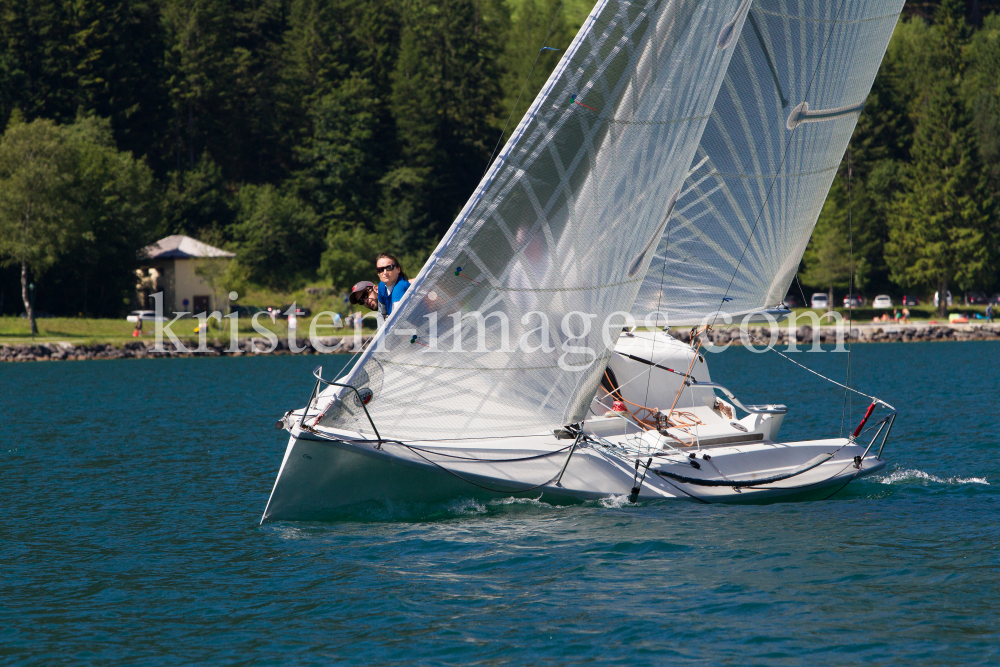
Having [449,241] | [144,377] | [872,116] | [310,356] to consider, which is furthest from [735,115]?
[872,116]

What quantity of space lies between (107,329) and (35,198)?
A: 8718mm

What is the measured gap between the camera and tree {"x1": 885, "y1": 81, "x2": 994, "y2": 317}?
255 ft

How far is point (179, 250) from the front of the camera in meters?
71.9

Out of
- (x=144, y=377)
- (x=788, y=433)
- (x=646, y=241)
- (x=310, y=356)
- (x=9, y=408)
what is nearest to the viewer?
(x=646, y=241)

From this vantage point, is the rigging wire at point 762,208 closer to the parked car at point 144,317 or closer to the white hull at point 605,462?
the white hull at point 605,462

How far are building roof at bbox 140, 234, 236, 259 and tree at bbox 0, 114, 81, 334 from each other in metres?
10.9

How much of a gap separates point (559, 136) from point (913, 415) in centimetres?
1699

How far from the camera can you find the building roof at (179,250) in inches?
2798

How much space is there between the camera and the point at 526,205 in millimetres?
11516

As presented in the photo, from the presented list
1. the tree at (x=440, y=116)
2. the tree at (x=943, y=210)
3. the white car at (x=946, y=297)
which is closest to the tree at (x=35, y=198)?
the tree at (x=440, y=116)

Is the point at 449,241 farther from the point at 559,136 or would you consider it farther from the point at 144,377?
the point at 144,377

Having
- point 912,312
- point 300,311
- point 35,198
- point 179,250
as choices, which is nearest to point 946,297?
point 912,312

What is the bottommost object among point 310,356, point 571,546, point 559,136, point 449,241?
point 310,356

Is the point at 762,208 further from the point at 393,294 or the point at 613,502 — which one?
the point at 393,294
